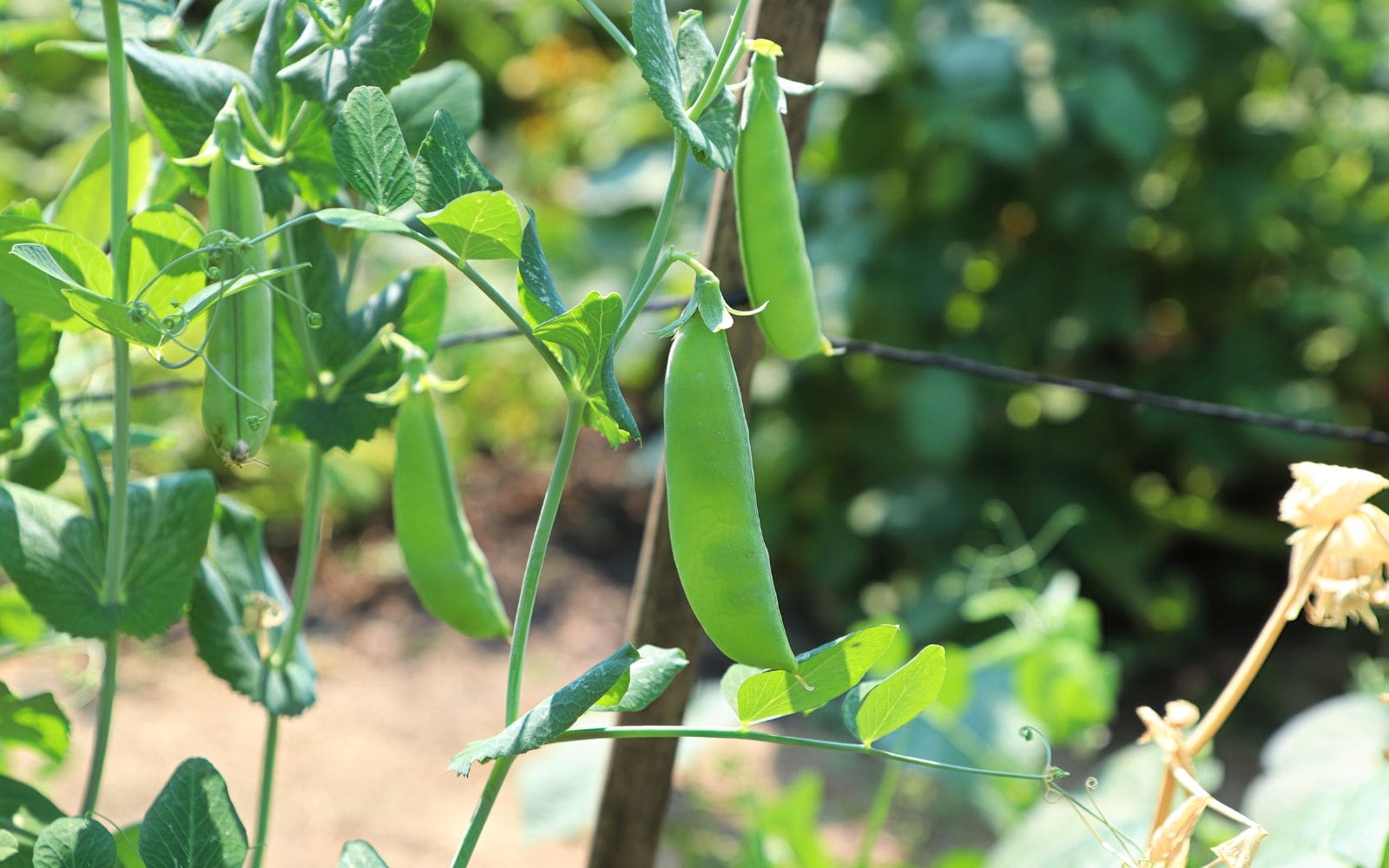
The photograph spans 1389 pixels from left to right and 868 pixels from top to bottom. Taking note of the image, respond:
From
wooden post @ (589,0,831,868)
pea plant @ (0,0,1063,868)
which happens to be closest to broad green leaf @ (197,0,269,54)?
pea plant @ (0,0,1063,868)

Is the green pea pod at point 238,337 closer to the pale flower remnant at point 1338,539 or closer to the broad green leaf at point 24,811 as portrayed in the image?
the broad green leaf at point 24,811

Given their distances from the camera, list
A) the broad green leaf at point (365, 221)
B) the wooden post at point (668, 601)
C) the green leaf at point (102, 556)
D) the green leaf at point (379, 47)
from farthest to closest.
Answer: the wooden post at point (668, 601) → the green leaf at point (102, 556) → the green leaf at point (379, 47) → the broad green leaf at point (365, 221)

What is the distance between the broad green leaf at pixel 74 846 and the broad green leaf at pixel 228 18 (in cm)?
44

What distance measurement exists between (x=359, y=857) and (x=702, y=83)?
0.44 m

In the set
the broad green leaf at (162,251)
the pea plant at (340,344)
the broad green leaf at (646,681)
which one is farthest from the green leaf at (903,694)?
the broad green leaf at (162,251)

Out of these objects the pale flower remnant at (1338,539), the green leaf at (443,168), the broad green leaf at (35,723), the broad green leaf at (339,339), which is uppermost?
the green leaf at (443,168)

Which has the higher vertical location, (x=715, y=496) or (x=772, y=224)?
(x=772, y=224)

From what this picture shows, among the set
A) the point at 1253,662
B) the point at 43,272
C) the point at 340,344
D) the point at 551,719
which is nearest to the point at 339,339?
the point at 340,344

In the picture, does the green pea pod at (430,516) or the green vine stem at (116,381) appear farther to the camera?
the green pea pod at (430,516)

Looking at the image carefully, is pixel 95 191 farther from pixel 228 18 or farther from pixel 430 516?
pixel 430 516

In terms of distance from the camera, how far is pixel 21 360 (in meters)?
0.69

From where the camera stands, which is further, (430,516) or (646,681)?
(430,516)

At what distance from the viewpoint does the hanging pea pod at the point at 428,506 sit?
0.74 m

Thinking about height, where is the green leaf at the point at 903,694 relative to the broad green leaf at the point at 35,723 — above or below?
above
